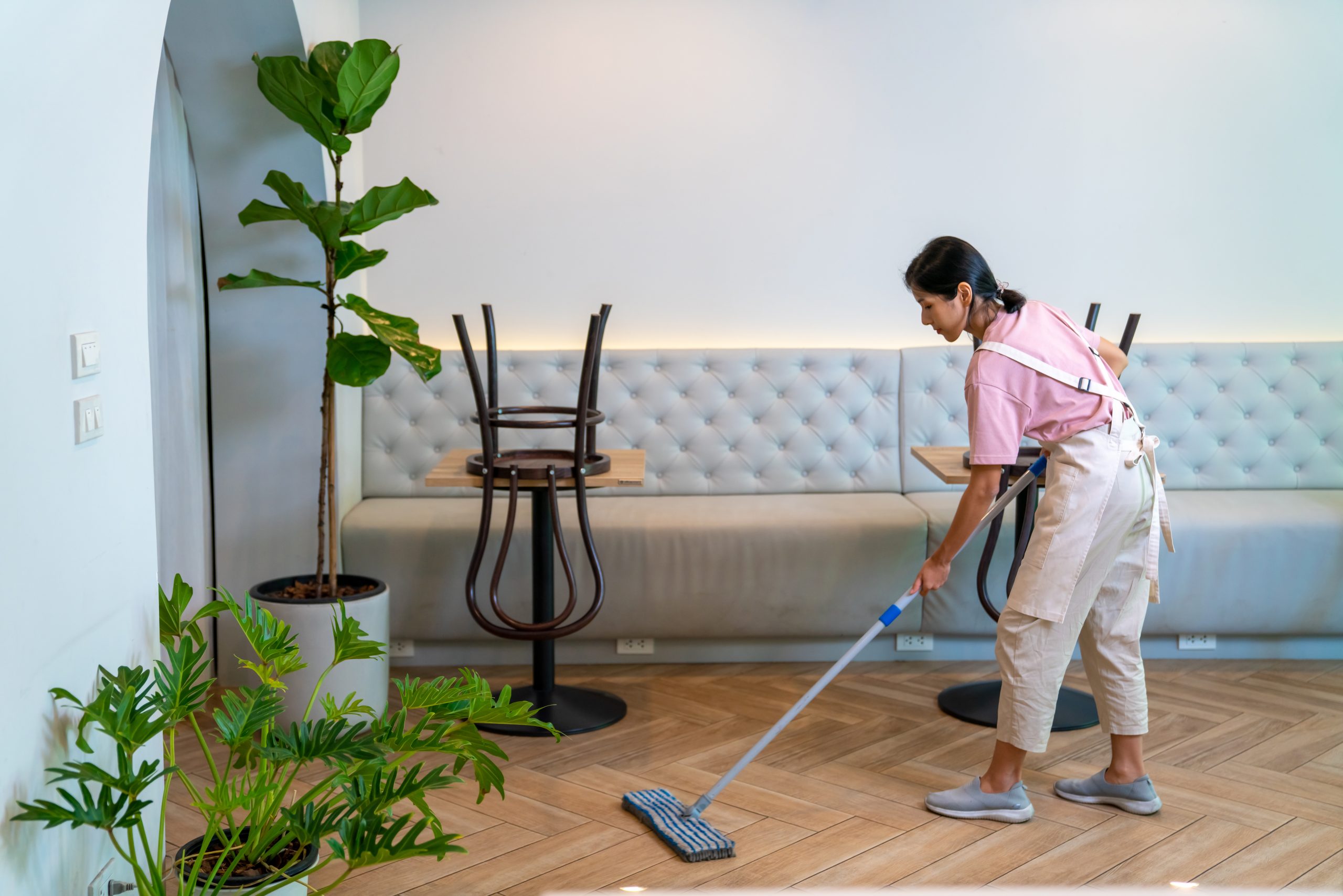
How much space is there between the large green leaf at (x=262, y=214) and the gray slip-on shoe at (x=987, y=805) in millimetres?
2256

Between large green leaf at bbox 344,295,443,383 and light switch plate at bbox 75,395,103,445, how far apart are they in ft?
4.48

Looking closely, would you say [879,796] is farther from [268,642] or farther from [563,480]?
[268,642]

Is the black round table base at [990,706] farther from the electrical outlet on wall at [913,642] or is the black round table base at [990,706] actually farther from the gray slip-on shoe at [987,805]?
the gray slip-on shoe at [987,805]

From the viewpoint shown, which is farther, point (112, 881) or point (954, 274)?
point (954, 274)

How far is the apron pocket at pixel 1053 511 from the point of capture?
2564mm

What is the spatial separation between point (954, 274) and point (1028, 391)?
0.30 metres

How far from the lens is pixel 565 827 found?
2643 mm

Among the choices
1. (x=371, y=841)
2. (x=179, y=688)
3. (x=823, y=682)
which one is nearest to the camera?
(x=371, y=841)

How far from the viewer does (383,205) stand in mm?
Result: 3193

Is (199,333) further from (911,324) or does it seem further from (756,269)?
(911,324)

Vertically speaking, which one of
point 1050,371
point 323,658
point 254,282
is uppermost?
point 254,282

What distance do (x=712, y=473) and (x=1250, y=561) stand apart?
5.95ft

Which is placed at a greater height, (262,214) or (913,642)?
(262,214)

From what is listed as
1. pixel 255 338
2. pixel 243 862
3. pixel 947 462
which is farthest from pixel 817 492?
pixel 243 862
